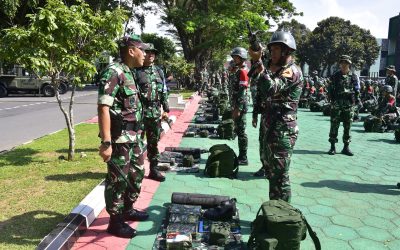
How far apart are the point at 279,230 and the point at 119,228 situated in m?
1.66

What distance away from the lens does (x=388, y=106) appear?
36.4ft

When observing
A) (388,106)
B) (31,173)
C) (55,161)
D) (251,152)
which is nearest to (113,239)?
(31,173)

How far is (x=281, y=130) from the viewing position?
375 cm

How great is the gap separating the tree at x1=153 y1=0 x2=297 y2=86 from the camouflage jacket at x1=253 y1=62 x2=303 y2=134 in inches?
736

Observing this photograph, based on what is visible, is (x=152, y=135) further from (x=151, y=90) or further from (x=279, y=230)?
(x=279, y=230)

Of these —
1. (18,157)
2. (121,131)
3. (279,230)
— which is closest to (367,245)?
(279,230)

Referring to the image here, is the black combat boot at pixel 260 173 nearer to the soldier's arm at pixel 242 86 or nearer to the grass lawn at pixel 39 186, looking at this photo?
the soldier's arm at pixel 242 86

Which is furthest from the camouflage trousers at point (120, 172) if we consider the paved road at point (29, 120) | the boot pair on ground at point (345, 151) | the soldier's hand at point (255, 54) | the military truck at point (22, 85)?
the military truck at point (22, 85)

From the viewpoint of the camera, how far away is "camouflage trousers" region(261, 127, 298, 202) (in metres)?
3.74

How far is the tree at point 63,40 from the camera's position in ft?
18.7

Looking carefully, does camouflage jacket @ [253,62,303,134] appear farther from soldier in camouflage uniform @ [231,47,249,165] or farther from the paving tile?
soldier in camouflage uniform @ [231,47,249,165]

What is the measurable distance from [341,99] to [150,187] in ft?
14.8

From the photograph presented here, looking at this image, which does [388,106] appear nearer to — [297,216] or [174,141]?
[174,141]

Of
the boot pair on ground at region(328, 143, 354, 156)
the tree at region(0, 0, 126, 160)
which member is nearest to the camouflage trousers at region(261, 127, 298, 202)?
the tree at region(0, 0, 126, 160)
